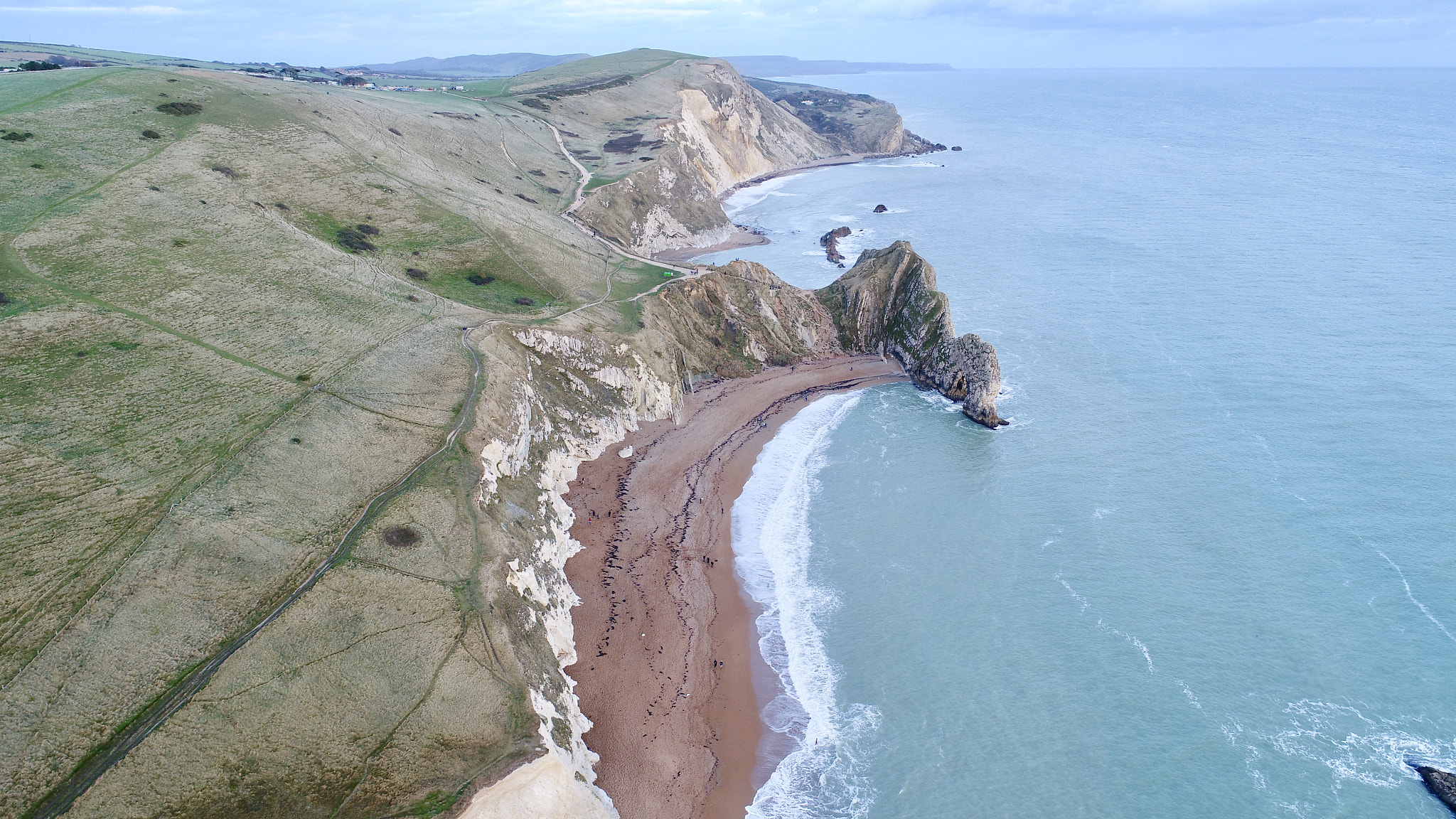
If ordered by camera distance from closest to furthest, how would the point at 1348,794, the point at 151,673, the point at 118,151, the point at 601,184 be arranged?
1. the point at 151,673
2. the point at 1348,794
3. the point at 118,151
4. the point at 601,184

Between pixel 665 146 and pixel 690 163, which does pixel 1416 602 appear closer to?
pixel 665 146

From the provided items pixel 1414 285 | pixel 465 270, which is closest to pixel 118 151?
pixel 465 270

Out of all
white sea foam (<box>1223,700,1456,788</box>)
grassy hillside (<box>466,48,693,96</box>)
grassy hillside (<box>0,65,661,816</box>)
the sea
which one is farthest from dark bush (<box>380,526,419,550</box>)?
grassy hillside (<box>466,48,693,96</box>)

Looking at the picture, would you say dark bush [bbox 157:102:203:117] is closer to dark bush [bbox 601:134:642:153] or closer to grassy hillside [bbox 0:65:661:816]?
grassy hillside [bbox 0:65:661:816]

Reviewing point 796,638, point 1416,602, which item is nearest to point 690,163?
point 796,638

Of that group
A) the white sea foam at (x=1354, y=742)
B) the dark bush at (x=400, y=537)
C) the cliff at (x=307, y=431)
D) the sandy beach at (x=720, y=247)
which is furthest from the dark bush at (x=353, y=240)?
the white sea foam at (x=1354, y=742)

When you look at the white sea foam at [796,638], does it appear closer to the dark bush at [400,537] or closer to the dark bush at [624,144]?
the dark bush at [400,537]

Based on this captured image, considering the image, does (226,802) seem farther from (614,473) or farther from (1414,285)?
(1414,285)
